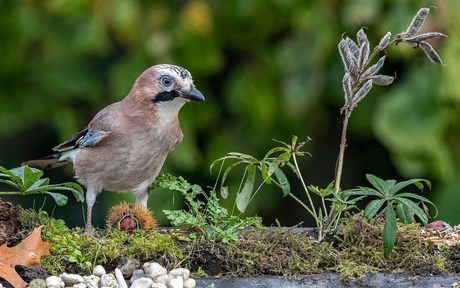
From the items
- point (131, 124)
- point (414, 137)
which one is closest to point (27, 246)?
point (131, 124)

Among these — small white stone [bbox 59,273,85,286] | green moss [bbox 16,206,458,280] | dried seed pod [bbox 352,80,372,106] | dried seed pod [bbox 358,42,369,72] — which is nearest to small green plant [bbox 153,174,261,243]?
green moss [bbox 16,206,458,280]

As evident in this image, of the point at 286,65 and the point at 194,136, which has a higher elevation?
the point at 286,65

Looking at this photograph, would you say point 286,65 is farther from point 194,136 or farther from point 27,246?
point 27,246

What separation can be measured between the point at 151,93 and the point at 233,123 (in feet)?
9.53

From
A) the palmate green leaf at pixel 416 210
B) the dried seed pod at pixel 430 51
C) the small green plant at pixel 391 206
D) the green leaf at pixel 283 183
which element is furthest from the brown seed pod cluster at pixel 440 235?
the dried seed pod at pixel 430 51

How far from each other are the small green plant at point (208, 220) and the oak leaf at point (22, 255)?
0.48 m

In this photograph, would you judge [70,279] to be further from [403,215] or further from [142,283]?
[403,215]

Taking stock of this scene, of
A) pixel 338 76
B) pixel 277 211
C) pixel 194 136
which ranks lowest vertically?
pixel 277 211

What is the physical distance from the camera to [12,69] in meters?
7.47

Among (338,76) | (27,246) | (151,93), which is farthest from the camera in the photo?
(338,76)

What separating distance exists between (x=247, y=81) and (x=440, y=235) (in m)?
3.28

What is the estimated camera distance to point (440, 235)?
156 inches

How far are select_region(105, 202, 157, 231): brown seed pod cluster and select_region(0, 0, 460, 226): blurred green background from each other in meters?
2.65

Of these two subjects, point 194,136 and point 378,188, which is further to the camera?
point 194,136
